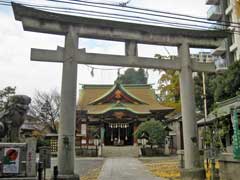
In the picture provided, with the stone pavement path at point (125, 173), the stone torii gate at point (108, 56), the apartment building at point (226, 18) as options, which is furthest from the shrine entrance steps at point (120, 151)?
the stone torii gate at point (108, 56)

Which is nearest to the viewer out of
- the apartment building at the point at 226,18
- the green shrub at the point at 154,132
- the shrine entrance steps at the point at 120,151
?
the green shrub at the point at 154,132

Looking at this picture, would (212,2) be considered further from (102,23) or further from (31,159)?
(31,159)

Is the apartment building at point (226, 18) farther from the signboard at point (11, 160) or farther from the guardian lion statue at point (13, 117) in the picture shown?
the signboard at point (11, 160)

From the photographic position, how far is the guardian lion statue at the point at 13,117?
952 centimetres

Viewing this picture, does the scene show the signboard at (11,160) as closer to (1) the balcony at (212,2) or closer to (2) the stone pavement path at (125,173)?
(2) the stone pavement path at (125,173)

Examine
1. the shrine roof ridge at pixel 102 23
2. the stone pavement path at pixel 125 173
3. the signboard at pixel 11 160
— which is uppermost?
the shrine roof ridge at pixel 102 23

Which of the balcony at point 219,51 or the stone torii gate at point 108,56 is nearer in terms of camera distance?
the stone torii gate at point 108,56

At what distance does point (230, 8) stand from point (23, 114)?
3221cm

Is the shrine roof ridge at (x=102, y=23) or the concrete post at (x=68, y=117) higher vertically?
the shrine roof ridge at (x=102, y=23)

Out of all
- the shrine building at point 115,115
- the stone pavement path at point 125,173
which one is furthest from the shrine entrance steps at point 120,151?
the stone pavement path at point 125,173

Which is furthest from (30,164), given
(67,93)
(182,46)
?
(182,46)

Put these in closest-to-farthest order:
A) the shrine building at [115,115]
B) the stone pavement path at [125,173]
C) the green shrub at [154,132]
A: the stone pavement path at [125,173], the green shrub at [154,132], the shrine building at [115,115]

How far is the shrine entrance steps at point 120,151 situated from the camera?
3225 cm

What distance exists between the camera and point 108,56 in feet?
40.5
